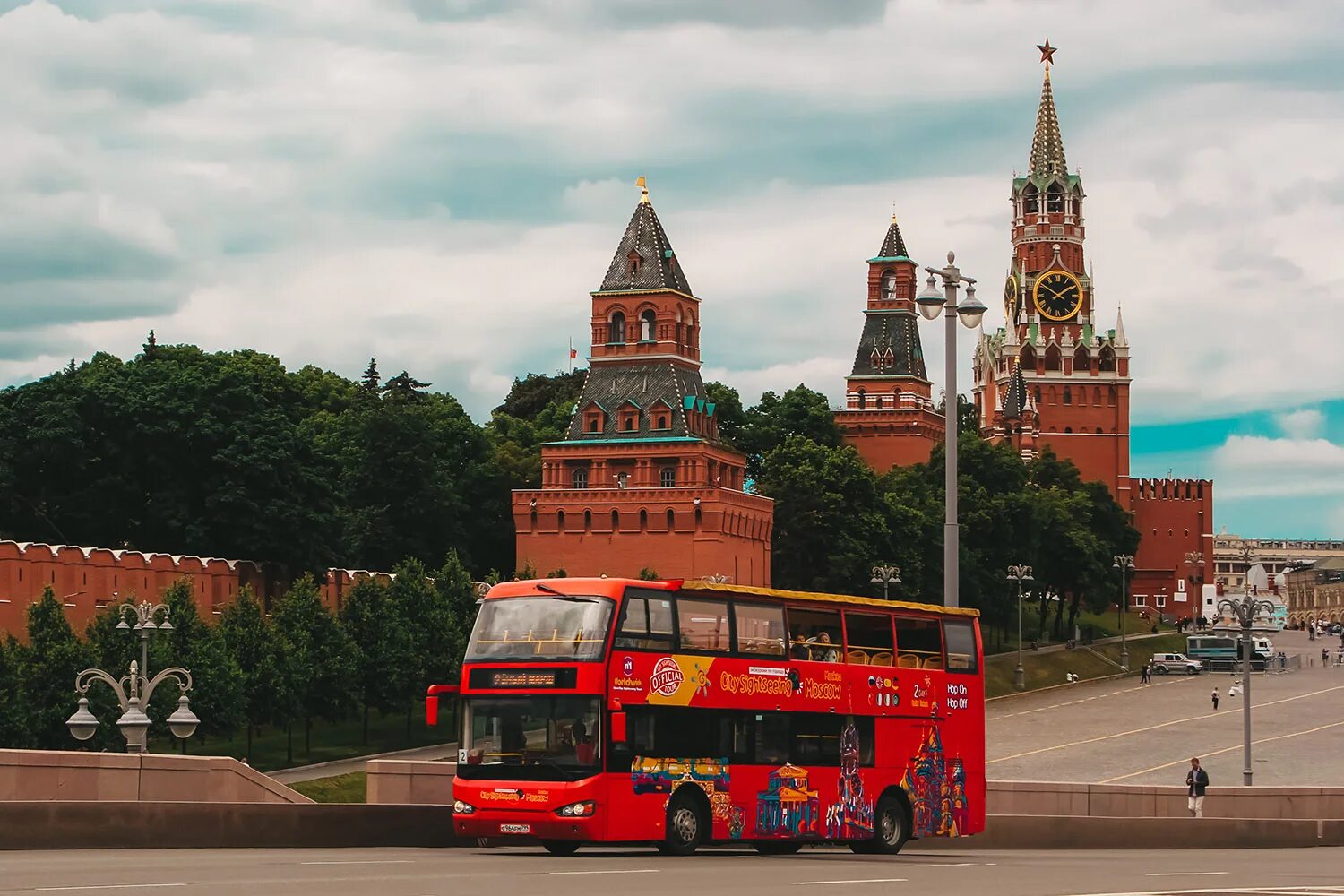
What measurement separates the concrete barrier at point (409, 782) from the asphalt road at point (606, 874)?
248 cm

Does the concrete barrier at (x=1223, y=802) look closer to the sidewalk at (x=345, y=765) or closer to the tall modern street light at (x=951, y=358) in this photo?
the tall modern street light at (x=951, y=358)

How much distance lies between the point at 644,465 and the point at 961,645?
229ft

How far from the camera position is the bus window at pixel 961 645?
1371 inches

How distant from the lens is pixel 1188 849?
129 ft

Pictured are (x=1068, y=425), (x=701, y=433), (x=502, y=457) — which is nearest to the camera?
(x=701, y=433)

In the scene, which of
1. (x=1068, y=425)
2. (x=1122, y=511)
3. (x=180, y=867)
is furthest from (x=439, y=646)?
(x=1068, y=425)

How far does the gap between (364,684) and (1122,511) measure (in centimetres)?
8999

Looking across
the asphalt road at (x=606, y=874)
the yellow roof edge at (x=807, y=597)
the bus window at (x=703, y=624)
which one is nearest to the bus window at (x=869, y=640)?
the yellow roof edge at (x=807, y=597)

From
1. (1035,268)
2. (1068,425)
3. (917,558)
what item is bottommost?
(917,558)

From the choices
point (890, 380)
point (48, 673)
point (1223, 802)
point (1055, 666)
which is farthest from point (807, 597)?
point (890, 380)

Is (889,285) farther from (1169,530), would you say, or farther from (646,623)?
(646,623)

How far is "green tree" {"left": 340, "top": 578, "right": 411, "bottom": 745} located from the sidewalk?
6.82ft

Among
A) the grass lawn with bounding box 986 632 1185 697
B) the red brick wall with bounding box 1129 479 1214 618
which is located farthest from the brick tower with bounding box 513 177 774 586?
the red brick wall with bounding box 1129 479 1214 618

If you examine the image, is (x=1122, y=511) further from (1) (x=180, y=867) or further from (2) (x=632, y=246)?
(1) (x=180, y=867)
